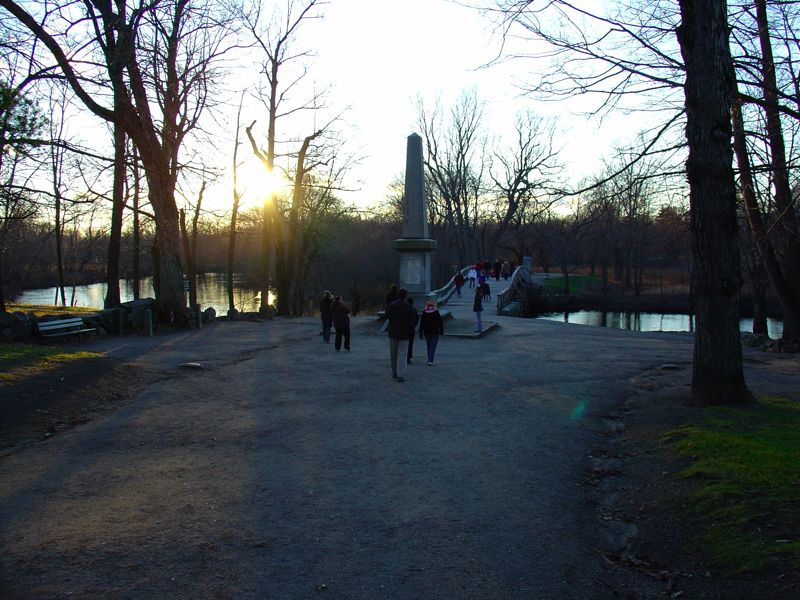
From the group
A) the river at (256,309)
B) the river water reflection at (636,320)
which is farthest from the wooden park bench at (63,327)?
the river water reflection at (636,320)

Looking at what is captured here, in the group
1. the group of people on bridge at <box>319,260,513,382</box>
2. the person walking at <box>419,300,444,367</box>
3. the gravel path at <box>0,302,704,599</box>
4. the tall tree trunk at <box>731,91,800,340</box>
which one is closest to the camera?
the gravel path at <box>0,302,704,599</box>

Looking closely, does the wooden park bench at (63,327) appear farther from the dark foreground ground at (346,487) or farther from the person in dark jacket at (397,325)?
the person in dark jacket at (397,325)

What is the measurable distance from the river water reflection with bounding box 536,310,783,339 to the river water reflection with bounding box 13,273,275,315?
23.7m

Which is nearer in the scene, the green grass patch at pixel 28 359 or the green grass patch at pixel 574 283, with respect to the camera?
the green grass patch at pixel 28 359

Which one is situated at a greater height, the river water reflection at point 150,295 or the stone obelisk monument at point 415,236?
the stone obelisk monument at point 415,236

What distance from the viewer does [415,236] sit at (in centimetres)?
2161

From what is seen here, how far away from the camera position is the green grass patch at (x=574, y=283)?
214 ft

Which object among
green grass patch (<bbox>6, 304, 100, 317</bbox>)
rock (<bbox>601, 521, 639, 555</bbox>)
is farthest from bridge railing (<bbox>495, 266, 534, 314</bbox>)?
rock (<bbox>601, 521, 639, 555</bbox>)

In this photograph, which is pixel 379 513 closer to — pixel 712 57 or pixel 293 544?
pixel 293 544

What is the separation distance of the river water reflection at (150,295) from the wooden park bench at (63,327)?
1055 inches

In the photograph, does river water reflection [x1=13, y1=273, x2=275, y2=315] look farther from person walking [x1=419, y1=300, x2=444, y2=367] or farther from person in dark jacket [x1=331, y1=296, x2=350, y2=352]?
person walking [x1=419, y1=300, x2=444, y2=367]

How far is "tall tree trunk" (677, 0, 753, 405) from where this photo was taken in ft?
29.5

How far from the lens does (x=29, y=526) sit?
5.70 meters

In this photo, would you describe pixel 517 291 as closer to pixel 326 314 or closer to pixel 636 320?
pixel 636 320
